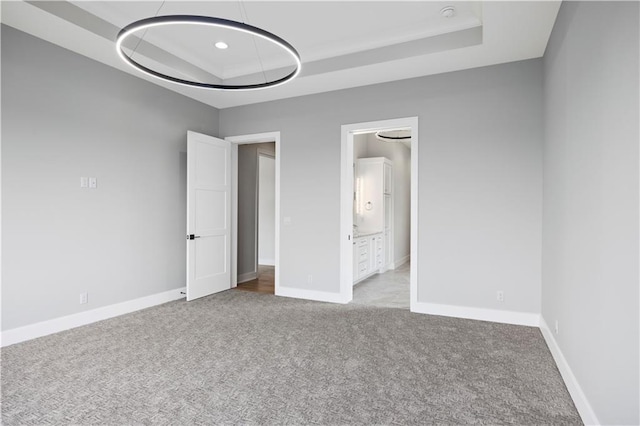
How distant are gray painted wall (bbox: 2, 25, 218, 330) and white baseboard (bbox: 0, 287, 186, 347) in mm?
65

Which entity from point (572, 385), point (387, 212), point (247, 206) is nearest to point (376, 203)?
point (387, 212)

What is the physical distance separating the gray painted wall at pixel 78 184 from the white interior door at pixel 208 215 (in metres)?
0.27

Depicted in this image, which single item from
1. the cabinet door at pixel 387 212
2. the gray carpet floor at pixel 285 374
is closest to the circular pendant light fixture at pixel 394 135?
the cabinet door at pixel 387 212

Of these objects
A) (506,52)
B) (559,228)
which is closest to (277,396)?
(559,228)

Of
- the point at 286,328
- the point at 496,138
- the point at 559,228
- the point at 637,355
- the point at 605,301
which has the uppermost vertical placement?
the point at 496,138

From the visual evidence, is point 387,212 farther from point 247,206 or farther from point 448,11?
point 448,11

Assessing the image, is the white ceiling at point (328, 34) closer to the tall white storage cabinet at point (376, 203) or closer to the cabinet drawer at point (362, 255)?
the cabinet drawer at point (362, 255)

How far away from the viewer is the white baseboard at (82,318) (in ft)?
11.0

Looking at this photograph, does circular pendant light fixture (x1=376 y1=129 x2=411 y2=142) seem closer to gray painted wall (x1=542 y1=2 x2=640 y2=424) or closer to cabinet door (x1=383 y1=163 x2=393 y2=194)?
cabinet door (x1=383 y1=163 x2=393 y2=194)

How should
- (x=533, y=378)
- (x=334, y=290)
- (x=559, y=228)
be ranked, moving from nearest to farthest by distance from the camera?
(x=533, y=378) < (x=559, y=228) < (x=334, y=290)

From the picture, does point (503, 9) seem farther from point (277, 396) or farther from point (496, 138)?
point (277, 396)

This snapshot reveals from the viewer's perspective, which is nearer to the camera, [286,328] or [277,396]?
[277,396]

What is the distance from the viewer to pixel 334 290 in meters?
5.02

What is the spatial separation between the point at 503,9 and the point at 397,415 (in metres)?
3.20
